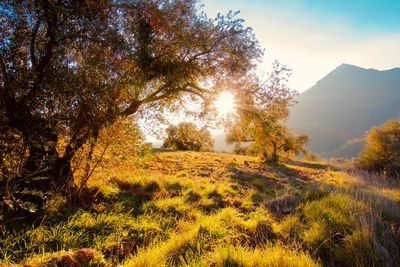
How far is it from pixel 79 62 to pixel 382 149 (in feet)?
108

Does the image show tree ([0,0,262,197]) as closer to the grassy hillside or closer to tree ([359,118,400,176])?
the grassy hillside

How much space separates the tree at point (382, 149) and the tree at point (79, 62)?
2619 centimetres

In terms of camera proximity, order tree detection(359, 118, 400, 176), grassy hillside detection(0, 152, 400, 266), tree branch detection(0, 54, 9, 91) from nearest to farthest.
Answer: grassy hillside detection(0, 152, 400, 266) → tree branch detection(0, 54, 9, 91) → tree detection(359, 118, 400, 176)

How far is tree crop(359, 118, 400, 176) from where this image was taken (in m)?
26.5

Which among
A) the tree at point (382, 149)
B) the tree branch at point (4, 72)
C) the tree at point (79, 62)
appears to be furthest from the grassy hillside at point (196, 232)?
the tree at point (382, 149)

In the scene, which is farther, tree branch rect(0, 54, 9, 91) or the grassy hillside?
tree branch rect(0, 54, 9, 91)

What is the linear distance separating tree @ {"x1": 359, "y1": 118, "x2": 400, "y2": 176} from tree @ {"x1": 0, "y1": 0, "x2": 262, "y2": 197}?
85.9 ft

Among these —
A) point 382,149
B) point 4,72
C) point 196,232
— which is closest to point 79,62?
point 4,72

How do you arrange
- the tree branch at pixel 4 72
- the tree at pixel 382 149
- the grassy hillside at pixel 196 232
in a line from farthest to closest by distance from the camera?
1. the tree at pixel 382 149
2. the tree branch at pixel 4 72
3. the grassy hillside at pixel 196 232

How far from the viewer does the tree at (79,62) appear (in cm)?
601

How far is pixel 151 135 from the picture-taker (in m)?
10.2

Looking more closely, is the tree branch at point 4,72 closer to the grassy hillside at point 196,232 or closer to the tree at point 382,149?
the grassy hillside at point 196,232

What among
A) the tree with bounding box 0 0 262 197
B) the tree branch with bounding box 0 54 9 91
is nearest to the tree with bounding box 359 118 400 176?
the tree with bounding box 0 0 262 197

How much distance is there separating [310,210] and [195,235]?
13.6 feet
